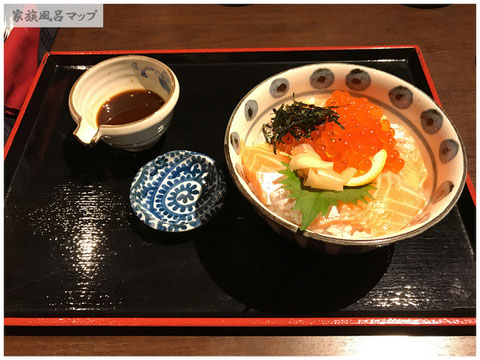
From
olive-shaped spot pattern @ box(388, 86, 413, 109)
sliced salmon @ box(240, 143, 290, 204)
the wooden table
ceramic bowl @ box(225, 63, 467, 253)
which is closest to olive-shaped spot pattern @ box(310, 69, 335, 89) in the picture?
ceramic bowl @ box(225, 63, 467, 253)

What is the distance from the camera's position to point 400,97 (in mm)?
1339

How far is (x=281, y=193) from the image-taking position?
47.5 inches

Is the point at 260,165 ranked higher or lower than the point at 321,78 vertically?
lower

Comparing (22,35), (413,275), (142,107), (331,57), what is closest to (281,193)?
(413,275)

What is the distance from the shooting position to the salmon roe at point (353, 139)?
1.17m

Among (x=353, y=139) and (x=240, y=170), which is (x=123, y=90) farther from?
(x=353, y=139)

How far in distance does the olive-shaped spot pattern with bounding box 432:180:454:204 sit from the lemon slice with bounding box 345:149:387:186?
0.65 ft

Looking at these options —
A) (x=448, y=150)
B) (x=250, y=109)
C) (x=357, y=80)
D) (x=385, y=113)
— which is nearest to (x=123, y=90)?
(x=250, y=109)

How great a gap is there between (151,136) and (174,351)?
0.89 m

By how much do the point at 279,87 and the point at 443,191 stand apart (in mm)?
699

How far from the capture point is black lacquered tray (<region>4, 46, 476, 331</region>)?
1.21m

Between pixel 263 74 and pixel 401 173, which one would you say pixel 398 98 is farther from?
pixel 263 74

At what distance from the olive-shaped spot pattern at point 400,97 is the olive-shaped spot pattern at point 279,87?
0.41 meters

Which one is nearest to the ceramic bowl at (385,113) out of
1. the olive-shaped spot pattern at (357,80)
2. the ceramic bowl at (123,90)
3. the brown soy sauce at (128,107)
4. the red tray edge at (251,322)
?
the olive-shaped spot pattern at (357,80)
